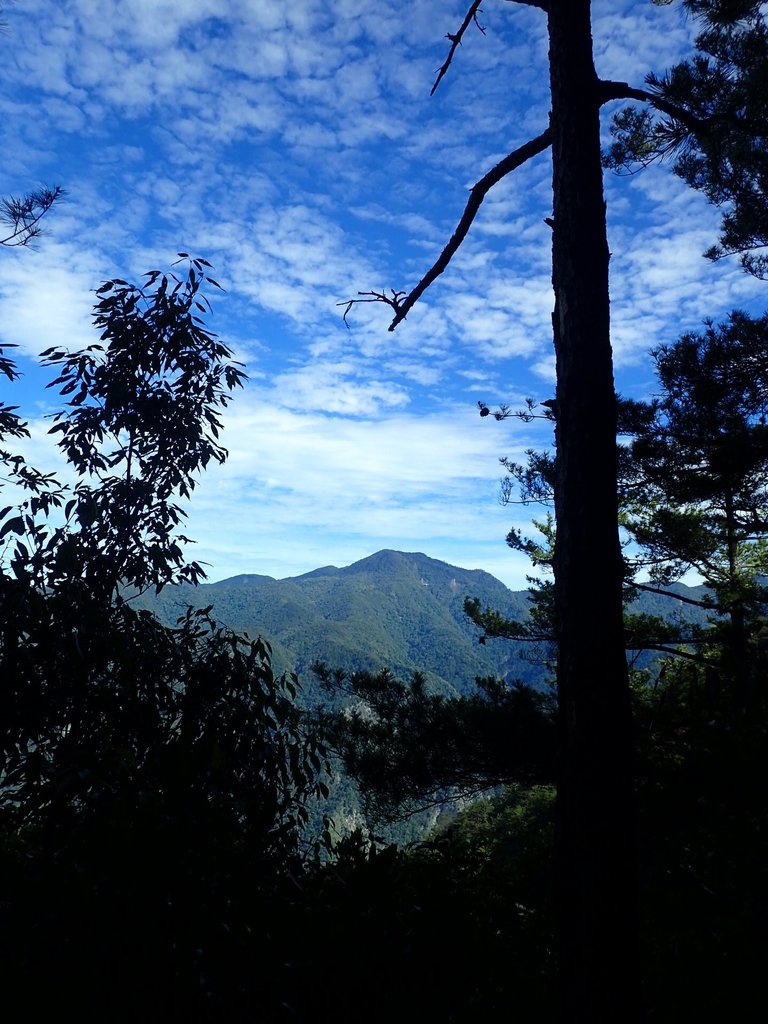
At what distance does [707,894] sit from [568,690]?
2.25 meters

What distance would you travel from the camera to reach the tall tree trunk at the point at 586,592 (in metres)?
2.46

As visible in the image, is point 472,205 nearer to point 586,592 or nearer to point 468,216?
point 468,216

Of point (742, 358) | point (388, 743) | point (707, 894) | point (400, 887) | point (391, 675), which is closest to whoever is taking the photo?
point (400, 887)

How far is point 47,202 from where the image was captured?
195 inches

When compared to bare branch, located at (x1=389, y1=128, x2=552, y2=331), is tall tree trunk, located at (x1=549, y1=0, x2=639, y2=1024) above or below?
below

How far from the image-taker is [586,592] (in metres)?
2.75

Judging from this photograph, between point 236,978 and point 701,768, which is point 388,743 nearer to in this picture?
point 701,768

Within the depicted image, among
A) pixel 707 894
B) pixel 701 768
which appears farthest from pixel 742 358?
pixel 707 894

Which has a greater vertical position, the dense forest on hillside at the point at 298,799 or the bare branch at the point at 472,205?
the bare branch at the point at 472,205

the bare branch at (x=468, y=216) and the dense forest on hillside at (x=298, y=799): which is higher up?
the bare branch at (x=468, y=216)

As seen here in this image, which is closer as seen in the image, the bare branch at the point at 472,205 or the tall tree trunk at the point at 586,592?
the tall tree trunk at the point at 586,592

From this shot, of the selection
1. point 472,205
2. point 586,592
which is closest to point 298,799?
point 586,592

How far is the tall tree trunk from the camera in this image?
246 centimetres

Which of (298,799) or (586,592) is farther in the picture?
(298,799)
